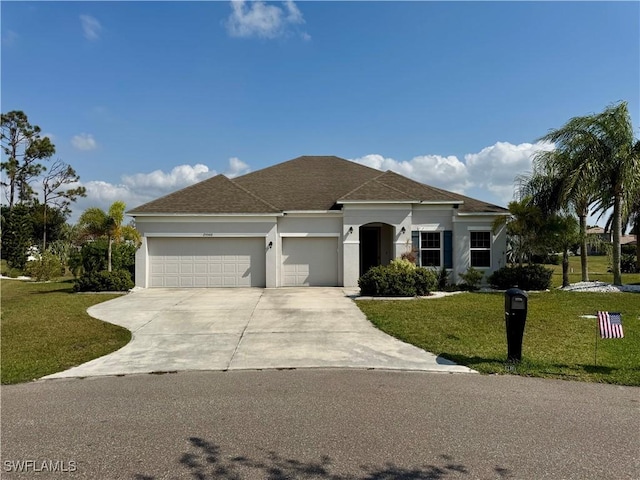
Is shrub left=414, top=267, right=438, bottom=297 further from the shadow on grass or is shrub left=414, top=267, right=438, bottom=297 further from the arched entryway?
the shadow on grass

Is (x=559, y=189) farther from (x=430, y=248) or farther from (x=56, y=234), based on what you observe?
(x=56, y=234)

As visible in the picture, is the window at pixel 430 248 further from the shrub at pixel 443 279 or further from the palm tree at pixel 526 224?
the palm tree at pixel 526 224

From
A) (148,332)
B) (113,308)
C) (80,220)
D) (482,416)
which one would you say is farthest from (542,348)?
(80,220)

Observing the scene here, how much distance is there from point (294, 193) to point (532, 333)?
13.8 metres

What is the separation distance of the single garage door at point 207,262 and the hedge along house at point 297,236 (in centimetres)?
4

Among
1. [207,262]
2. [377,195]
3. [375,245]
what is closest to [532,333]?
[377,195]

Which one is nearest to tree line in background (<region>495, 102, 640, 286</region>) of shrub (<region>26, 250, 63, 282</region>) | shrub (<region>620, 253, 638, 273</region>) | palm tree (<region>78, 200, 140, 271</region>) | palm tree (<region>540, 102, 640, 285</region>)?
palm tree (<region>540, 102, 640, 285</region>)

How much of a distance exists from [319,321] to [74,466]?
7.03m

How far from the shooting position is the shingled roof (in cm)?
1809

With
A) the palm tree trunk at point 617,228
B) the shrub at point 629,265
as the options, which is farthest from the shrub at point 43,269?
the shrub at point 629,265

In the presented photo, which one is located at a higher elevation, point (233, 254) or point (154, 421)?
point (233, 254)

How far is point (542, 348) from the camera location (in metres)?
7.49

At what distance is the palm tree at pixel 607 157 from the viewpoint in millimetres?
15859

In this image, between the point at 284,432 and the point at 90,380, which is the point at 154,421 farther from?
the point at 90,380
